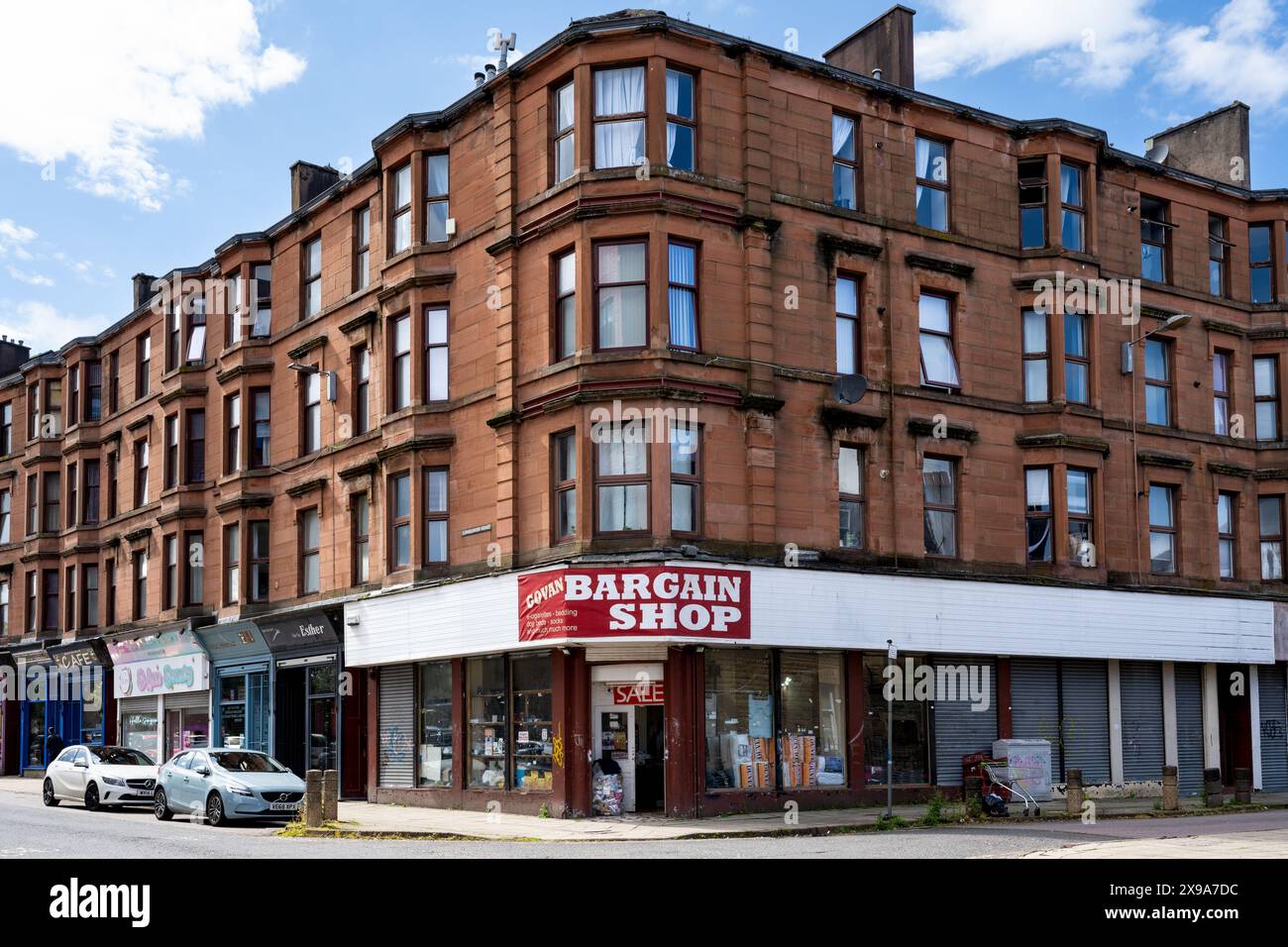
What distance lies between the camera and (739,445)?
27.3 m

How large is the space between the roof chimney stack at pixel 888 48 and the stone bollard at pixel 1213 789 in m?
16.2

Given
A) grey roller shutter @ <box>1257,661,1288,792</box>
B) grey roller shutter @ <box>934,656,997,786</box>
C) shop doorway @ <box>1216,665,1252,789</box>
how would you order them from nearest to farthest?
grey roller shutter @ <box>934,656,997,786</box> → shop doorway @ <box>1216,665,1252,789</box> → grey roller shutter @ <box>1257,661,1288,792</box>

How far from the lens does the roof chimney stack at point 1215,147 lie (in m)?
37.2

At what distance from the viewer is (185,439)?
4144 centimetres

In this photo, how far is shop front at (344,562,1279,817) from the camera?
25672 mm

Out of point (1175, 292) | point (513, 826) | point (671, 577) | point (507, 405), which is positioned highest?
point (1175, 292)

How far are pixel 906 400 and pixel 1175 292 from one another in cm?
922

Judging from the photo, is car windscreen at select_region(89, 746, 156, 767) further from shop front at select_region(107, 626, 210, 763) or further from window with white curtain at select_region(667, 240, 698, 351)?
window with white curtain at select_region(667, 240, 698, 351)

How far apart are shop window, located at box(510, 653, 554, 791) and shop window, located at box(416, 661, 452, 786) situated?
2.51 m

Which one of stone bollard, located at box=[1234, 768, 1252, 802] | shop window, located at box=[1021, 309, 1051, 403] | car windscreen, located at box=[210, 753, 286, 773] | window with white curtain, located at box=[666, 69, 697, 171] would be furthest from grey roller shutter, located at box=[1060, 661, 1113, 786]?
car windscreen, located at box=[210, 753, 286, 773]

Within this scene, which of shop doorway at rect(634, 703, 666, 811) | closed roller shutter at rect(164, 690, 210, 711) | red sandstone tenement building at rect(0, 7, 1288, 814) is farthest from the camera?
closed roller shutter at rect(164, 690, 210, 711)

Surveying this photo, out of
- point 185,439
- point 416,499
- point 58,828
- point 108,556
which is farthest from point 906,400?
point 108,556

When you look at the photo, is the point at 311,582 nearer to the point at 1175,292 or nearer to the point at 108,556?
the point at 108,556

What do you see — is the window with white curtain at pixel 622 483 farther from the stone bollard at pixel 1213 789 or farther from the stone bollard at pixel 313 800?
the stone bollard at pixel 1213 789
